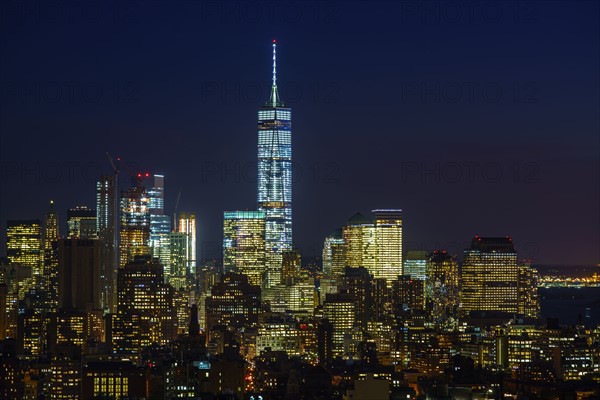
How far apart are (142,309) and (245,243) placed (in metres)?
24.9

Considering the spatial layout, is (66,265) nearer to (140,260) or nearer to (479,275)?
(140,260)

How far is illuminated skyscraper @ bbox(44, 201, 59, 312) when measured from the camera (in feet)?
194

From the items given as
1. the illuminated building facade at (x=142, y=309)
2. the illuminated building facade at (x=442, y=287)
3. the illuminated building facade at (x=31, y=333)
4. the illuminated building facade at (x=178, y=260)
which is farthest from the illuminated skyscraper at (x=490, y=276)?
the illuminated building facade at (x=31, y=333)

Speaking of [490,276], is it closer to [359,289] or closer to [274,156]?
[359,289]

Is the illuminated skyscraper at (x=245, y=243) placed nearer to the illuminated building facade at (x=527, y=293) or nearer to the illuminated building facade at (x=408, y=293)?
the illuminated building facade at (x=408, y=293)

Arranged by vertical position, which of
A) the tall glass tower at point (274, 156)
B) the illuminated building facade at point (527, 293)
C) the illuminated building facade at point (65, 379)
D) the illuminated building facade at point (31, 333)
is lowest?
the illuminated building facade at point (65, 379)

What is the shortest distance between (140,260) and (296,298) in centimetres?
922

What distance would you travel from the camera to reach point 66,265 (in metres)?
62.2

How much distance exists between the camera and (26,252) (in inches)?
2598

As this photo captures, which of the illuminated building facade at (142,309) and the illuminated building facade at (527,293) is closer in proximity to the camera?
the illuminated building facade at (142,309)

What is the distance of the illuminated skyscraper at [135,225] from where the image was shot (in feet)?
227

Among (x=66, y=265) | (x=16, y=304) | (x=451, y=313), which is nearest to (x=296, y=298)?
(x=451, y=313)

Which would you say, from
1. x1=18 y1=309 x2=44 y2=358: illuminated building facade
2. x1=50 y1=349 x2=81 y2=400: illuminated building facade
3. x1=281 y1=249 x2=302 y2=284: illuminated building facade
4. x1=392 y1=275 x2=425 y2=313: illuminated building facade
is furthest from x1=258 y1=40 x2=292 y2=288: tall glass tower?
x1=50 y1=349 x2=81 y2=400: illuminated building facade

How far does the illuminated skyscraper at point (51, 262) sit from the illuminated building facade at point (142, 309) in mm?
3133
